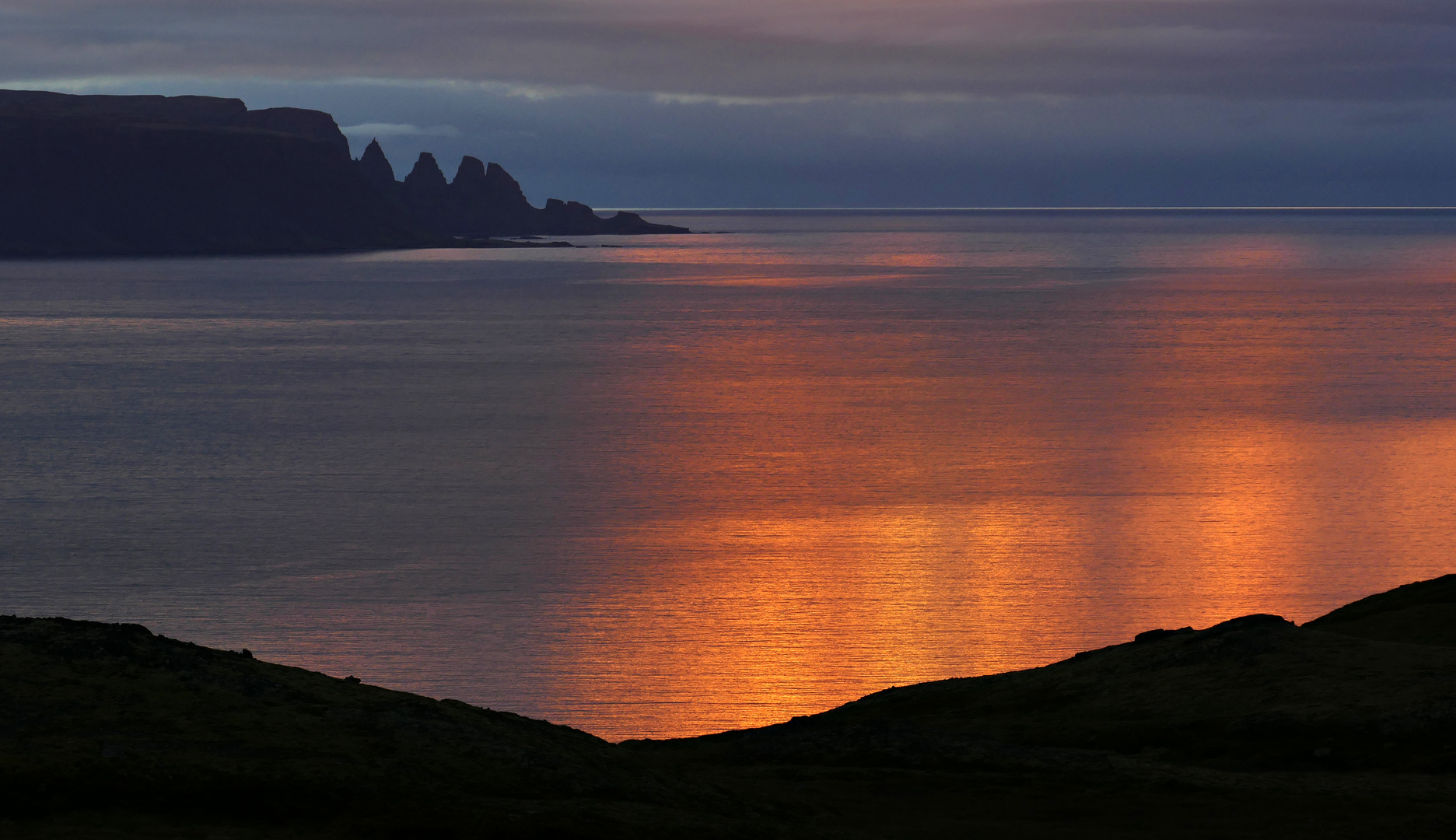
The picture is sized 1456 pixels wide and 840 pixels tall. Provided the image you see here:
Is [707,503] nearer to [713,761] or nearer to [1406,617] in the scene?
[1406,617]

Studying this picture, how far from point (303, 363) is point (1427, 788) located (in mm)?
97278

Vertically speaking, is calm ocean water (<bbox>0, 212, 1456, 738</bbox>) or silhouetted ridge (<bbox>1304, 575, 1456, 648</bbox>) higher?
calm ocean water (<bbox>0, 212, 1456, 738</bbox>)

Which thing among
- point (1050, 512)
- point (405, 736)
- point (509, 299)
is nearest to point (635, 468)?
point (1050, 512)

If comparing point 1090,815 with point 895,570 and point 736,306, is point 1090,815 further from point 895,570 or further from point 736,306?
point 736,306

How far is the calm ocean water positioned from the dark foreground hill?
10705 millimetres

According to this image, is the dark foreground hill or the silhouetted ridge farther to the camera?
the silhouetted ridge

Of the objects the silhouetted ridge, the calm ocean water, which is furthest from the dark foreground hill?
the calm ocean water

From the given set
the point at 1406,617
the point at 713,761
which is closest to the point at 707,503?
the point at 1406,617

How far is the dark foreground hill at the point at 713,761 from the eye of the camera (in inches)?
685

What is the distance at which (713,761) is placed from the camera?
24.2m

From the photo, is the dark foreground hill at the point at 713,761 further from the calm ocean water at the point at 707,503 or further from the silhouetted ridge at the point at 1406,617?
the calm ocean water at the point at 707,503

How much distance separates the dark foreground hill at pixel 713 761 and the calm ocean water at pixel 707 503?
10705mm

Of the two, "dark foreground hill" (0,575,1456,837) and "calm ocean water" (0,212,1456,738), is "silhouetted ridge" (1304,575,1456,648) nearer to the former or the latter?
"dark foreground hill" (0,575,1456,837)

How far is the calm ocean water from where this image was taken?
128ft
